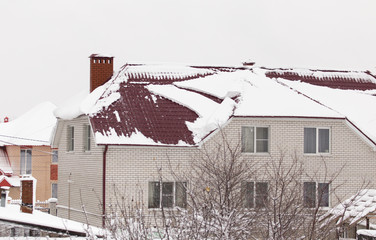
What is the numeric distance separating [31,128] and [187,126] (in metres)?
29.4

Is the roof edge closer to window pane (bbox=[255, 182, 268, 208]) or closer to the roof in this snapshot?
the roof

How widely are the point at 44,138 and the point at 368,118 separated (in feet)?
94.0

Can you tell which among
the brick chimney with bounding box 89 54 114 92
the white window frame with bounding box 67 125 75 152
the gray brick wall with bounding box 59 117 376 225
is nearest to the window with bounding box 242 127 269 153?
the gray brick wall with bounding box 59 117 376 225

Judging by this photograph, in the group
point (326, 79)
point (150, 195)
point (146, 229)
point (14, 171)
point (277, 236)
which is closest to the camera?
point (146, 229)

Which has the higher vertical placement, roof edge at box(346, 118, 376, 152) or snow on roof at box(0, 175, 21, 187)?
roof edge at box(346, 118, 376, 152)

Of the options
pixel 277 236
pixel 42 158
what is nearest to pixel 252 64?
pixel 277 236

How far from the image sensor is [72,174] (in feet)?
98.9

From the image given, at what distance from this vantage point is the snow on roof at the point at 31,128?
5305 cm

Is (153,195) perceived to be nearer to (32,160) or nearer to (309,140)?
(309,140)

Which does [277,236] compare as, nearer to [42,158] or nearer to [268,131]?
[268,131]

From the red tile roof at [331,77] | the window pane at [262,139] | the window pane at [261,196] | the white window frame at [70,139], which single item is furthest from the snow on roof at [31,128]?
the window pane at [261,196]

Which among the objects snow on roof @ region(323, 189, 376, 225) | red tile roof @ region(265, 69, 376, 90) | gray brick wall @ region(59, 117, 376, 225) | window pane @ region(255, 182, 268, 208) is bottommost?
snow on roof @ region(323, 189, 376, 225)

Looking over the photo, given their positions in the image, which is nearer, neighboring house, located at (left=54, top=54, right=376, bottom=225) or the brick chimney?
neighboring house, located at (left=54, top=54, right=376, bottom=225)

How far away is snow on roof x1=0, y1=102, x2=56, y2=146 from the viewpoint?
174 feet
